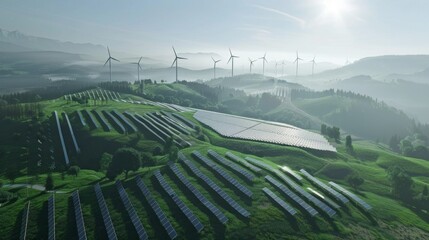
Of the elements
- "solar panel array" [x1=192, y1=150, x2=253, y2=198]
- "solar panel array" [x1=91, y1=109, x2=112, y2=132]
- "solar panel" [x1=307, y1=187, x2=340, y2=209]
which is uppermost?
"solar panel array" [x1=91, y1=109, x2=112, y2=132]

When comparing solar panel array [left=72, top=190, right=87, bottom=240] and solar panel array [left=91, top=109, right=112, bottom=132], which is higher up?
solar panel array [left=91, top=109, right=112, bottom=132]

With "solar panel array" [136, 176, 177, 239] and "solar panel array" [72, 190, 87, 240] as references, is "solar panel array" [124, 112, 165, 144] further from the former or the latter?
"solar panel array" [72, 190, 87, 240]

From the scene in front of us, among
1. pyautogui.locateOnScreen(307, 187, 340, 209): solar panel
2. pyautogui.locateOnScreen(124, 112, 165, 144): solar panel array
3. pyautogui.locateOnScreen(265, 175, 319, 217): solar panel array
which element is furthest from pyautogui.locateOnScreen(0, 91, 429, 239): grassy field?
pyautogui.locateOnScreen(124, 112, 165, 144): solar panel array

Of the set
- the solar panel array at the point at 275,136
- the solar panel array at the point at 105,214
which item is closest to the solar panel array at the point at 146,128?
the solar panel array at the point at 275,136

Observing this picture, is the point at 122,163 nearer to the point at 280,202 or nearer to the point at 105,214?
the point at 105,214

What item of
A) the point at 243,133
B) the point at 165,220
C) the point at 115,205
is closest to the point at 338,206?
the point at 165,220

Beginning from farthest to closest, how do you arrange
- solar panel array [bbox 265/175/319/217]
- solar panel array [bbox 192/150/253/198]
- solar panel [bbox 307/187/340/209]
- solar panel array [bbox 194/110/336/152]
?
solar panel array [bbox 194/110/336/152] < solar panel array [bbox 192/150/253/198] < solar panel [bbox 307/187/340/209] < solar panel array [bbox 265/175/319/217]

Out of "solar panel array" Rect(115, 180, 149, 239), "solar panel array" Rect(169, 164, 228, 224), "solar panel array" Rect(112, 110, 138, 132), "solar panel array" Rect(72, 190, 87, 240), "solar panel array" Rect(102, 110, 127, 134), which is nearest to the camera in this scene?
"solar panel array" Rect(115, 180, 149, 239)

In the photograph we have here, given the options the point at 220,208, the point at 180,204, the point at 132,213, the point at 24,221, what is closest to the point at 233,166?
the point at 220,208
